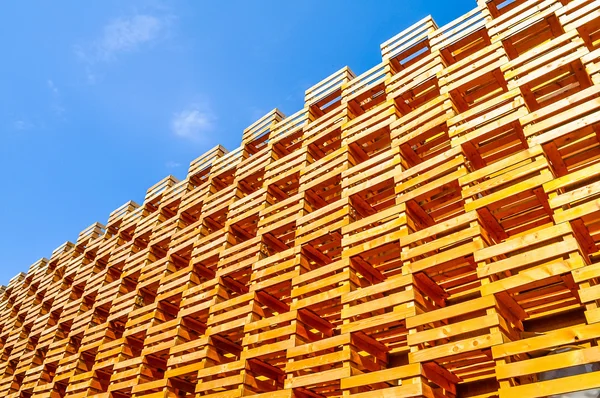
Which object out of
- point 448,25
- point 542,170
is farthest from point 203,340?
point 448,25

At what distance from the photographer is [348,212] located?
821 cm

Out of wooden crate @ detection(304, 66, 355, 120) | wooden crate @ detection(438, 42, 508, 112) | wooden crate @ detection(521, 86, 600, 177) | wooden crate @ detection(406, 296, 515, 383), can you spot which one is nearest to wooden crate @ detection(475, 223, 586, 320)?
wooden crate @ detection(406, 296, 515, 383)

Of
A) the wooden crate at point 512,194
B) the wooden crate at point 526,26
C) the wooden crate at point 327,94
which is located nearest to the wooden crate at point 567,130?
the wooden crate at point 512,194

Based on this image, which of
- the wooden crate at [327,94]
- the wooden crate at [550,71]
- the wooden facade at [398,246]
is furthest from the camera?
the wooden crate at [327,94]

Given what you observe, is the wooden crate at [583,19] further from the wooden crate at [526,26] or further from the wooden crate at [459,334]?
the wooden crate at [459,334]

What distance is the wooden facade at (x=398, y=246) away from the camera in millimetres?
5766

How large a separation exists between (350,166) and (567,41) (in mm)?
3815

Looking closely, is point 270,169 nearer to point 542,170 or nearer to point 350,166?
point 350,166

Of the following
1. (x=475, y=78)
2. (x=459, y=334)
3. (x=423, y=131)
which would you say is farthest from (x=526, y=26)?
(x=459, y=334)

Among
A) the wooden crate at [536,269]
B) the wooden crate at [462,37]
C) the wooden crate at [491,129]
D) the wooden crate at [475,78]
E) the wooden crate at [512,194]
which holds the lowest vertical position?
the wooden crate at [536,269]

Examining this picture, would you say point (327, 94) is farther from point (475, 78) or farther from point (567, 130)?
point (567, 130)

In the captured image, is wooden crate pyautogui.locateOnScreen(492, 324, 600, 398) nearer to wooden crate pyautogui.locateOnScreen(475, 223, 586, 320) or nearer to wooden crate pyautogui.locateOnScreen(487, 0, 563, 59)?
wooden crate pyautogui.locateOnScreen(475, 223, 586, 320)

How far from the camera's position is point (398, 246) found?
7.24 metres

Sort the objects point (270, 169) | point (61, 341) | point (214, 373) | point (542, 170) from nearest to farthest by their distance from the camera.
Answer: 1. point (542, 170)
2. point (214, 373)
3. point (270, 169)
4. point (61, 341)
